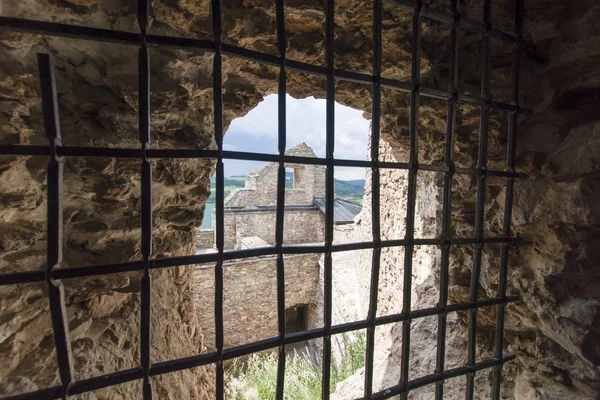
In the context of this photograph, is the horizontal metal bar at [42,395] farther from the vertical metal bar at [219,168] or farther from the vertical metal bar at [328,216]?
the vertical metal bar at [328,216]

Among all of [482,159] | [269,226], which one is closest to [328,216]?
[482,159]

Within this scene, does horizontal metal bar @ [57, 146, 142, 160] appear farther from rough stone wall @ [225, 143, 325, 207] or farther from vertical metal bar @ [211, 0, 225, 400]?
rough stone wall @ [225, 143, 325, 207]

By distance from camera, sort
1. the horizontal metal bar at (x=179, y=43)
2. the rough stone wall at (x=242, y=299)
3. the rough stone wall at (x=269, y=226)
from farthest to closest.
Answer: the rough stone wall at (x=269, y=226) < the rough stone wall at (x=242, y=299) < the horizontal metal bar at (x=179, y=43)

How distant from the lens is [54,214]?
61 centimetres

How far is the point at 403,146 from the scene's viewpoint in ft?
4.78

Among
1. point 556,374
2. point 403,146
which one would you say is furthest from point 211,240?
point 556,374

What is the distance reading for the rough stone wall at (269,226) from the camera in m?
7.14

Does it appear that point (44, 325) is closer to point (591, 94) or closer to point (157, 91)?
point (157, 91)

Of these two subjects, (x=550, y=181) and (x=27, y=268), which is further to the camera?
(x=550, y=181)

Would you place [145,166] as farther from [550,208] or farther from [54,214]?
[550,208]

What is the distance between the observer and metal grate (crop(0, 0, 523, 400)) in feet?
2.00

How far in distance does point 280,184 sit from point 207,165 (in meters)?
0.37

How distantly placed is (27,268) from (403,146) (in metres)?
1.33

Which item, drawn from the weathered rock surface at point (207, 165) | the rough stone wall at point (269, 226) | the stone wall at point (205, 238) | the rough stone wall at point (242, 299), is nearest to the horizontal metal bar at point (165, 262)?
the weathered rock surface at point (207, 165)
